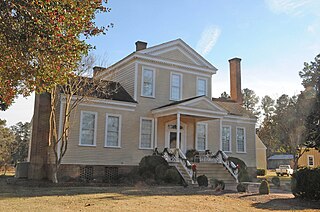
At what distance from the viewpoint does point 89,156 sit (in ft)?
67.1

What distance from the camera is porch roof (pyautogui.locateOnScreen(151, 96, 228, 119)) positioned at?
70.4ft

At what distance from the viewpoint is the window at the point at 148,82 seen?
2361 cm

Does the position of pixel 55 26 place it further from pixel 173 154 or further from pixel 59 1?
pixel 173 154

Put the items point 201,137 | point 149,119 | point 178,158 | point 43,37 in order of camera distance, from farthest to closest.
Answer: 1. point 201,137
2. point 149,119
3. point 178,158
4. point 43,37

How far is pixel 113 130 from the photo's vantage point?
856 inches

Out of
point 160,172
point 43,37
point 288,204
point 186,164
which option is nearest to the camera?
point 43,37

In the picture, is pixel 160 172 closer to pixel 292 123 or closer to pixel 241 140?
pixel 241 140

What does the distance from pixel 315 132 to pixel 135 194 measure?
27.4 feet

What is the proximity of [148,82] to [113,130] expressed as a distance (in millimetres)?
4459

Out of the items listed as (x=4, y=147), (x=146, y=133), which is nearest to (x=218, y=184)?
(x=146, y=133)

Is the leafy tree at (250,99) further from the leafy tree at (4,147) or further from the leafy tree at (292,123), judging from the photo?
the leafy tree at (4,147)

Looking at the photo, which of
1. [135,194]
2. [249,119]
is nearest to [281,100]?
[249,119]

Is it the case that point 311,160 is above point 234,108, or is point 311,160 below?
below

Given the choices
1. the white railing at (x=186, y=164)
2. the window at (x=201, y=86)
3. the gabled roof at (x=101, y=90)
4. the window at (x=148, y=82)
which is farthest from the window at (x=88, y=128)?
the window at (x=201, y=86)
